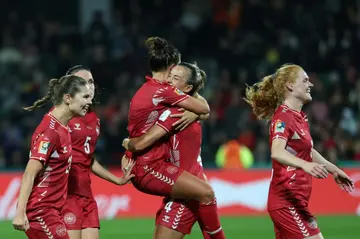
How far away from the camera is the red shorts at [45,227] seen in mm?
6211

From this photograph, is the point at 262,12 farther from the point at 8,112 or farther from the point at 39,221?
the point at 39,221

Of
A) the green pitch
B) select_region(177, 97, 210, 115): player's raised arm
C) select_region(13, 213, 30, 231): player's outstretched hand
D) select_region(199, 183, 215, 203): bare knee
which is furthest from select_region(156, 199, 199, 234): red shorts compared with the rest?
the green pitch

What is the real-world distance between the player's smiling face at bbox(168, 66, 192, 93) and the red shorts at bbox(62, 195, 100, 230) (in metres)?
1.42

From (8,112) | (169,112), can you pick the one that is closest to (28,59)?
(8,112)

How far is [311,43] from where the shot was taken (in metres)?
18.3

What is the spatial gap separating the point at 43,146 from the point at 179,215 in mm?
1448

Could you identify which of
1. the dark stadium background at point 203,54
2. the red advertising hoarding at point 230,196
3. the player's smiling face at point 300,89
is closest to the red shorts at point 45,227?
the player's smiling face at point 300,89

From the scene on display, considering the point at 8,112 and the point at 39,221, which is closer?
the point at 39,221

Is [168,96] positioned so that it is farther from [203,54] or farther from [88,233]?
[203,54]

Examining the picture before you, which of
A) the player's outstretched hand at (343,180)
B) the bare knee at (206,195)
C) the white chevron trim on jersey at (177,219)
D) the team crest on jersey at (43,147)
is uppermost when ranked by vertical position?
the team crest on jersey at (43,147)

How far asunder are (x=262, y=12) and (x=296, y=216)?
1266 cm

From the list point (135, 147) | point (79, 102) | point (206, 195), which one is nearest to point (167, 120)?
point (135, 147)

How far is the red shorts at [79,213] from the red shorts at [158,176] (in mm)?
859

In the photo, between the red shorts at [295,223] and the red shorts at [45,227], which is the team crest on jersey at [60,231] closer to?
the red shorts at [45,227]
